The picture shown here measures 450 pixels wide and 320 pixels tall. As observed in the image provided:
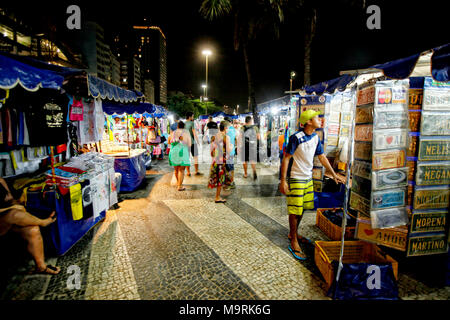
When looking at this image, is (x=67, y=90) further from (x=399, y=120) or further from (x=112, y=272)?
(x=399, y=120)

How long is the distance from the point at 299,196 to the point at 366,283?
1.25 metres

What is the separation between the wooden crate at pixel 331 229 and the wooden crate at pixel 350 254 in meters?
0.35

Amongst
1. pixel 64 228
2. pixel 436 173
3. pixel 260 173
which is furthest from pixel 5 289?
pixel 260 173

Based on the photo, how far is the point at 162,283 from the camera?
265 cm

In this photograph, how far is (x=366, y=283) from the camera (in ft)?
7.71

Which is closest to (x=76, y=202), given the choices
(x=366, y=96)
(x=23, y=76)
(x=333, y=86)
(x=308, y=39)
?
(x=23, y=76)

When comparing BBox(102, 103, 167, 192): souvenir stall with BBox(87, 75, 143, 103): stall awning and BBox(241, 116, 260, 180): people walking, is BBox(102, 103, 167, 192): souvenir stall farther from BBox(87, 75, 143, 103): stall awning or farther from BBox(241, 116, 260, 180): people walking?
BBox(241, 116, 260, 180): people walking

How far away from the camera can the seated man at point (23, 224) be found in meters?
2.58

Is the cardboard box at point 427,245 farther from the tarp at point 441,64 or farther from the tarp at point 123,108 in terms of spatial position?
the tarp at point 123,108

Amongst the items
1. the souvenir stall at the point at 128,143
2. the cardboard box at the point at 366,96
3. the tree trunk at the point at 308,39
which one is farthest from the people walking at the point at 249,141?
the cardboard box at the point at 366,96

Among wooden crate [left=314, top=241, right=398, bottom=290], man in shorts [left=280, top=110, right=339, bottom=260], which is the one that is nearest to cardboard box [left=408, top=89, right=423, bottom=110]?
man in shorts [left=280, top=110, right=339, bottom=260]

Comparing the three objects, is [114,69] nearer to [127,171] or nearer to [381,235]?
[127,171]

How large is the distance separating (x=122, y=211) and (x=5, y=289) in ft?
8.04
